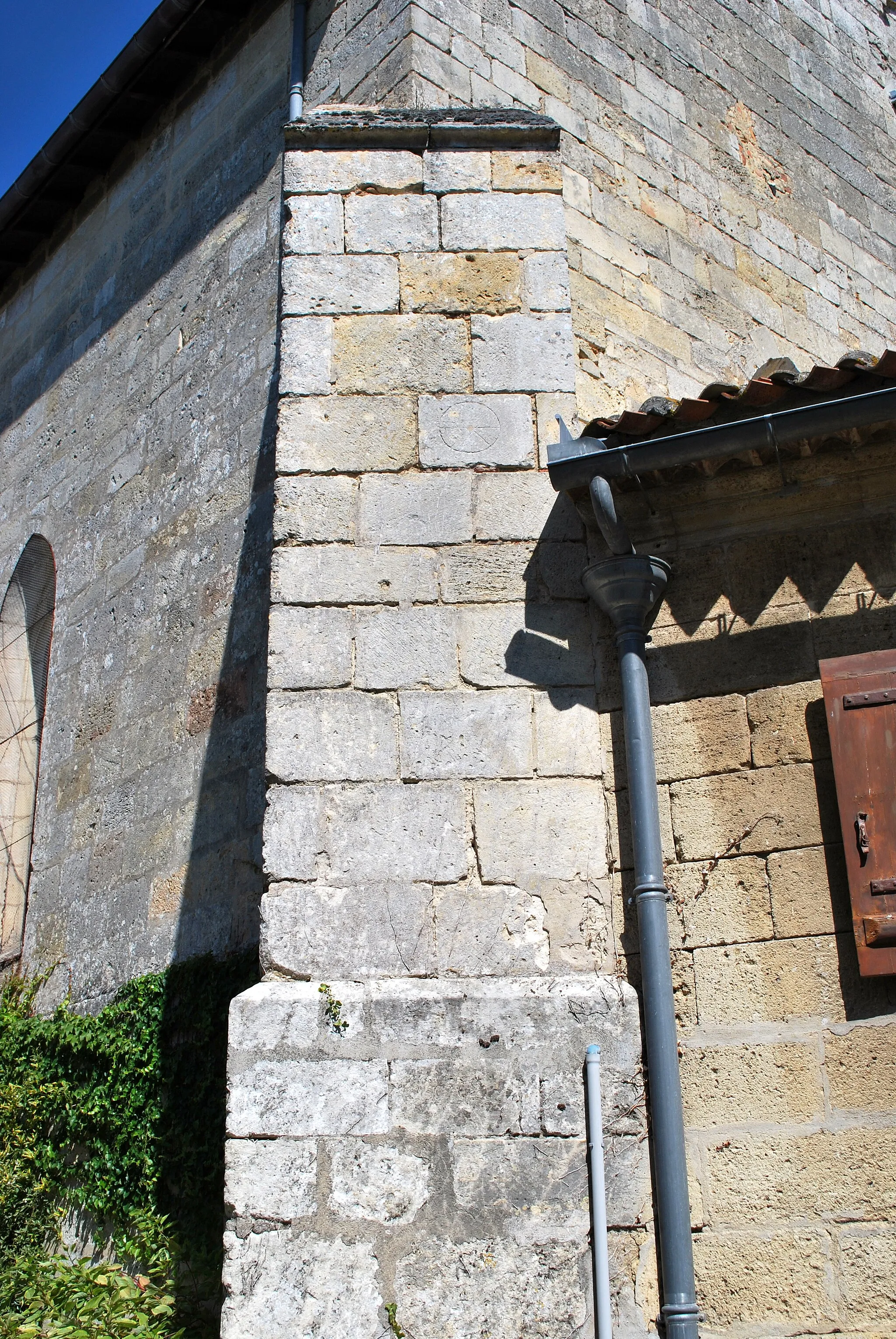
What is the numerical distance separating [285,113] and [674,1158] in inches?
205

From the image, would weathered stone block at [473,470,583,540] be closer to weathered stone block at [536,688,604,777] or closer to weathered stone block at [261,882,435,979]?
weathered stone block at [536,688,604,777]

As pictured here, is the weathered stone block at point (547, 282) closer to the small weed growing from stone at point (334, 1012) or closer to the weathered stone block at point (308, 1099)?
the small weed growing from stone at point (334, 1012)

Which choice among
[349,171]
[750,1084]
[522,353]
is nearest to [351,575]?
[522,353]

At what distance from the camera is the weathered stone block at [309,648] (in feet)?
13.3

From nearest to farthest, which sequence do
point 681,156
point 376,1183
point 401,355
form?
point 376,1183 < point 401,355 < point 681,156

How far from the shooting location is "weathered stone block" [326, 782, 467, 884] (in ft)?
12.6

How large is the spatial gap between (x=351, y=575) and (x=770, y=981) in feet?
5.48

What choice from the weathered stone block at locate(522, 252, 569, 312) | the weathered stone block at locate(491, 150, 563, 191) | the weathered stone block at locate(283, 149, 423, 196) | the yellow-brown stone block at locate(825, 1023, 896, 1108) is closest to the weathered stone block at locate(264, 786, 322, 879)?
the yellow-brown stone block at locate(825, 1023, 896, 1108)

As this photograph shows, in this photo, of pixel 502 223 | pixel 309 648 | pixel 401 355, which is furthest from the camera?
pixel 502 223

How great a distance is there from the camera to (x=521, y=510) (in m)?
4.28

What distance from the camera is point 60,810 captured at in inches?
274

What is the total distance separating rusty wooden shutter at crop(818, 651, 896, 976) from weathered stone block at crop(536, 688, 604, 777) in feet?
2.15

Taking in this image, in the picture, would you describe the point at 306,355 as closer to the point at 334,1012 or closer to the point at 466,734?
the point at 466,734

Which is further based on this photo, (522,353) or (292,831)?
(522,353)
